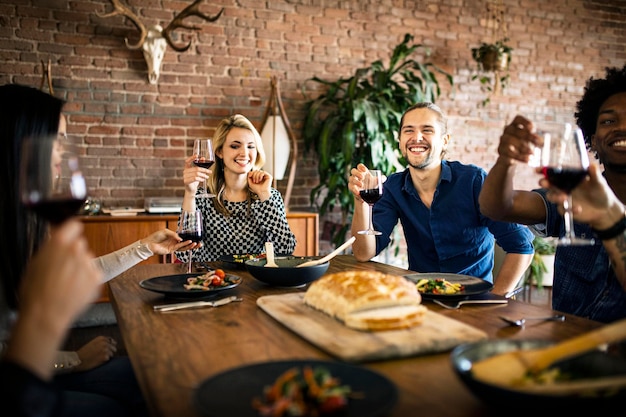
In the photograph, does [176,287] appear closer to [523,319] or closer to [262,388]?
[262,388]

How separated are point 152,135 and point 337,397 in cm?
393

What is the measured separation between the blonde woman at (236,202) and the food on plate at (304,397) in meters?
1.75

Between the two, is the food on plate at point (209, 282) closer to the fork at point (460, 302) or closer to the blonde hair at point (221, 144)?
the fork at point (460, 302)

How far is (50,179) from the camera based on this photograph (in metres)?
0.87

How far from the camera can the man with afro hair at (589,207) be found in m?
1.34

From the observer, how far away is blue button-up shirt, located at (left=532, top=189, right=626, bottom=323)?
5.12 ft

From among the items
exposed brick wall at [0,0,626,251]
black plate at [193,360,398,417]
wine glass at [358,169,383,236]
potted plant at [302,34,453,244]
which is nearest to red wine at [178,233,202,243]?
wine glass at [358,169,383,236]

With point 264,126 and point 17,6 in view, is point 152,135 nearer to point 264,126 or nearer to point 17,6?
point 264,126

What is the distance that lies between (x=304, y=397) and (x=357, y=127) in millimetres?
3741

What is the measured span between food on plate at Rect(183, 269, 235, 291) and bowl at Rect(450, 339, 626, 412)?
85cm

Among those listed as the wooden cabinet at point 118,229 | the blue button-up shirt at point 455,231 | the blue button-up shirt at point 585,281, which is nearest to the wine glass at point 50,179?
the blue button-up shirt at point 585,281

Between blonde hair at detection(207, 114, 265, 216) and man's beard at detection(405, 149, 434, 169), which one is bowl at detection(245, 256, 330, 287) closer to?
man's beard at detection(405, 149, 434, 169)

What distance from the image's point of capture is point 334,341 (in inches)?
42.6

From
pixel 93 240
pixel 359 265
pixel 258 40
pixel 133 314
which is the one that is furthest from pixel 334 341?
pixel 258 40
